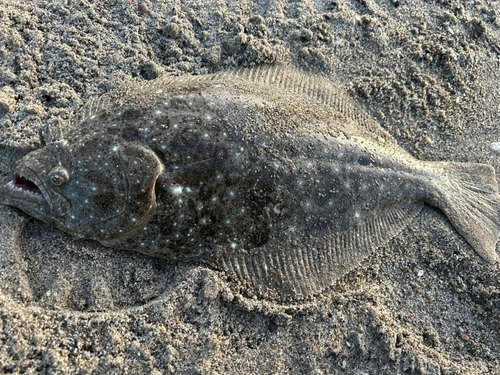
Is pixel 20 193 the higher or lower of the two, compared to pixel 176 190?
lower

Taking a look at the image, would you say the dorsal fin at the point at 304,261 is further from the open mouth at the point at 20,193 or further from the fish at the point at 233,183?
the open mouth at the point at 20,193

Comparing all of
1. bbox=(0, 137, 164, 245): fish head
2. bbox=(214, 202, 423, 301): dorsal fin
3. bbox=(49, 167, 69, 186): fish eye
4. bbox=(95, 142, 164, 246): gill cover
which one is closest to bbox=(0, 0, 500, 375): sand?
bbox=(214, 202, 423, 301): dorsal fin

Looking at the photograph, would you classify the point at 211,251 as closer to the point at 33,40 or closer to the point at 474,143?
the point at 33,40

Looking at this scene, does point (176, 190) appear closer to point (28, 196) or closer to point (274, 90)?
point (28, 196)

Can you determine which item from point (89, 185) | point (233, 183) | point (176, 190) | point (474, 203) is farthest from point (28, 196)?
point (474, 203)

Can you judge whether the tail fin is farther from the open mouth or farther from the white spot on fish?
the open mouth

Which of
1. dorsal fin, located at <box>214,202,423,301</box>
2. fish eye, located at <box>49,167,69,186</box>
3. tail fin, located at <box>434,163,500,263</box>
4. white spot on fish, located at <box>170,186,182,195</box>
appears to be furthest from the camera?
tail fin, located at <box>434,163,500,263</box>
